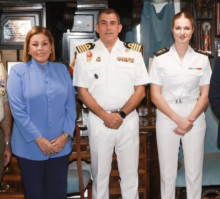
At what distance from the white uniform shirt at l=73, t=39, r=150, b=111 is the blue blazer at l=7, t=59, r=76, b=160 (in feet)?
0.98

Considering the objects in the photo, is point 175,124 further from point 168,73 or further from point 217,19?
point 217,19

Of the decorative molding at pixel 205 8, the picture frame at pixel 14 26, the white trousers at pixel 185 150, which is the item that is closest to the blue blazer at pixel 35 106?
the white trousers at pixel 185 150

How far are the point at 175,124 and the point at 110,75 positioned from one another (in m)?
0.61

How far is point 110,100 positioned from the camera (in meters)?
2.65

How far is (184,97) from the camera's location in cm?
266

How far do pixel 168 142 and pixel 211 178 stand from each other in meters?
0.52

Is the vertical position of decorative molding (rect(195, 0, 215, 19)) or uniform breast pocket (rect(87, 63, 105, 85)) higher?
decorative molding (rect(195, 0, 215, 19))

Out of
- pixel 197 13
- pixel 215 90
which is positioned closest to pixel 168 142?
pixel 215 90

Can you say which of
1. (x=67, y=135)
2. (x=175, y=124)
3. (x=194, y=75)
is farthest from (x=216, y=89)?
(x=67, y=135)

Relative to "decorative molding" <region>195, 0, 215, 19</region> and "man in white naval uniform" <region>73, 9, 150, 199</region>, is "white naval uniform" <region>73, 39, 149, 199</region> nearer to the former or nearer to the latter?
"man in white naval uniform" <region>73, 9, 150, 199</region>

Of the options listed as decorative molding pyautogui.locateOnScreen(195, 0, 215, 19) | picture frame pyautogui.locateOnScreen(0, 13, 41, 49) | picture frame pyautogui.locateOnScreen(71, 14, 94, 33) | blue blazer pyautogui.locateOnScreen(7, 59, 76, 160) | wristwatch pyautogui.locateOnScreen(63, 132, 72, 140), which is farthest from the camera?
decorative molding pyautogui.locateOnScreen(195, 0, 215, 19)

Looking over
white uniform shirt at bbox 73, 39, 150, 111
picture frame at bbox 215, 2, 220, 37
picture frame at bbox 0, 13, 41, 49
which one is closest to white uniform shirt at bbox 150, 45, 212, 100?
white uniform shirt at bbox 73, 39, 150, 111

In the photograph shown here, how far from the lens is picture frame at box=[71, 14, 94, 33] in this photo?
3.64 metres

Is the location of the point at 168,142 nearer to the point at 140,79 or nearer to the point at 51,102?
the point at 140,79
